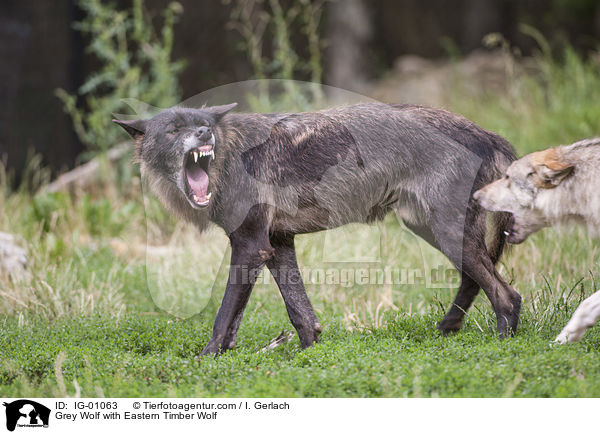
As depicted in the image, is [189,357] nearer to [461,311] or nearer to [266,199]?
[266,199]

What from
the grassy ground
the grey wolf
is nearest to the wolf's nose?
the grassy ground

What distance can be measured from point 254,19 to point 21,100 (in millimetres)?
4221

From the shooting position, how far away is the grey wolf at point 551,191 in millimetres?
4371

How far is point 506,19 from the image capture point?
1527cm

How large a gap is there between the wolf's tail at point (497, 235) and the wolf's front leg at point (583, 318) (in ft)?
3.08

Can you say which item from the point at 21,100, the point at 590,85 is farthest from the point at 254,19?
the point at 590,85

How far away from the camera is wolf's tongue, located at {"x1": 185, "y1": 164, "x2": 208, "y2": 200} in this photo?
473 centimetres

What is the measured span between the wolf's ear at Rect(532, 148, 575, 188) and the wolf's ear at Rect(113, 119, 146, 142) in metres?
2.77

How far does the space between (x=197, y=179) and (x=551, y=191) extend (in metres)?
2.46

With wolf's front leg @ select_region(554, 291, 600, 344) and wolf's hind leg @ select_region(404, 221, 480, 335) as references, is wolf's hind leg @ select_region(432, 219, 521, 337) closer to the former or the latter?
wolf's hind leg @ select_region(404, 221, 480, 335)

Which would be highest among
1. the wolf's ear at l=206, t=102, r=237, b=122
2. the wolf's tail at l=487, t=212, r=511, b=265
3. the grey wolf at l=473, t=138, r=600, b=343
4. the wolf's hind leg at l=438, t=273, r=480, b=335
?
the wolf's ear at l=206, t=102, r=237, b=122

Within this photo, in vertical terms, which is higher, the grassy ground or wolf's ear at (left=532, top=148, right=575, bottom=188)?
wolf's ear at (left=532, top=148, right=575, bottom=188)

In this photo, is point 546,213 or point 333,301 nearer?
point 546,213

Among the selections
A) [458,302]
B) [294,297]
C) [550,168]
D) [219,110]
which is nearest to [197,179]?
[219,110]
